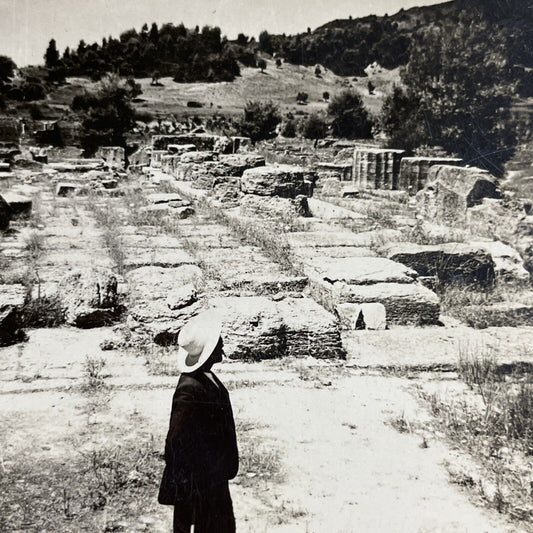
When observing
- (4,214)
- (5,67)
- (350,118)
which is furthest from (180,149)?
(5,67)

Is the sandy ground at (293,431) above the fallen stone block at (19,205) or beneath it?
beneath

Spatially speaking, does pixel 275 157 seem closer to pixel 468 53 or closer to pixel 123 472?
pixel 468 53

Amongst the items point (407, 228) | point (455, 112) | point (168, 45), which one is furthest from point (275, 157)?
point (168, 45)

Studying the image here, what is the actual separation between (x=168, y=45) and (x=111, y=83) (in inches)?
1966

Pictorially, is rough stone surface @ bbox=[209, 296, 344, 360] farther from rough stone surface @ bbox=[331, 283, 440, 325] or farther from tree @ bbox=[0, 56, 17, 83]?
tree @ bbox=[0, 56, 17, 83]

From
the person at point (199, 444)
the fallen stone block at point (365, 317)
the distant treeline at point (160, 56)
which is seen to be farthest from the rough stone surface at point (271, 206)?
the distant treeline at point (160, 56)

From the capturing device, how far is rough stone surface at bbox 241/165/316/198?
12500 millimetres

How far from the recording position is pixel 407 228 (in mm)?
11234

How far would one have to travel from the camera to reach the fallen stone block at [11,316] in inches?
219

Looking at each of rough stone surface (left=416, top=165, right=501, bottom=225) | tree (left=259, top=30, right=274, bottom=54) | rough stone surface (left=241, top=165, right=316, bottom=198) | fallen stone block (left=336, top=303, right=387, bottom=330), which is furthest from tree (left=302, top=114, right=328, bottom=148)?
tree (left=259, top=30, right=274, bottom=54)

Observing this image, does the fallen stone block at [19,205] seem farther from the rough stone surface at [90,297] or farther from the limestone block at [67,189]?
the rough stone surface at [90,297]

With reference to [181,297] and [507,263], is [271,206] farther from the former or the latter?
[181,297]

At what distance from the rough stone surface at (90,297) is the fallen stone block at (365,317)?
8.22 ft

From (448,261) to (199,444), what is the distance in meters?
6.37
